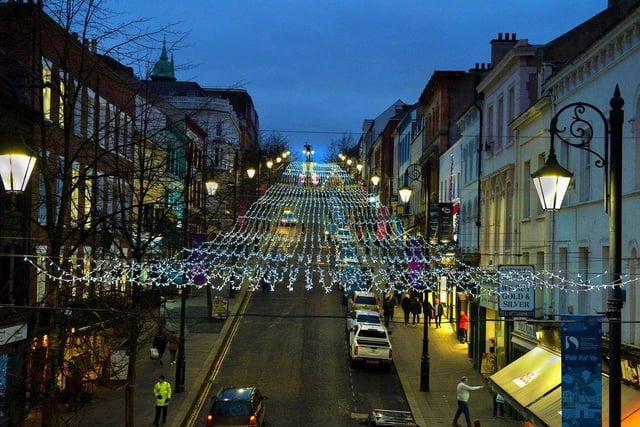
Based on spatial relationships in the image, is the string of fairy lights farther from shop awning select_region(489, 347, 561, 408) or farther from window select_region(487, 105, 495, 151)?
shop awning select_region(489, 347, 561, 408)

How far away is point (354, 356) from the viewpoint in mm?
32656

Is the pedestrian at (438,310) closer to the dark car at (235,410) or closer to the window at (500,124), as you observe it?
the window at (500,124)

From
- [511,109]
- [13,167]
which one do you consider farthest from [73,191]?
[511,109]

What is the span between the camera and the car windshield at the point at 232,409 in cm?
2100

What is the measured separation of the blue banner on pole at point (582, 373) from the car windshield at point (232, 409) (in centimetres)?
964

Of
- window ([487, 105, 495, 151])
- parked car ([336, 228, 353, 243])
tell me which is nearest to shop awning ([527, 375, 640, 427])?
window ([487, 105, 495, 151])

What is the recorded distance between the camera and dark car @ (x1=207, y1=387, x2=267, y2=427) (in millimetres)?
20891

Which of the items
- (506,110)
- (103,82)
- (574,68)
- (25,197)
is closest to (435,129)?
(506,110)

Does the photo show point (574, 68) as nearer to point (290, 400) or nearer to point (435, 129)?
→ point (290, 400)

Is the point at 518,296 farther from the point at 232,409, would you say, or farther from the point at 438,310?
the point at 438,310

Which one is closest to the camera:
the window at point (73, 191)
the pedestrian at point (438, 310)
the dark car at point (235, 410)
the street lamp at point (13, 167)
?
the street lamp at point (13, 167)

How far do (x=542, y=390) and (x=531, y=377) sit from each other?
2116mm

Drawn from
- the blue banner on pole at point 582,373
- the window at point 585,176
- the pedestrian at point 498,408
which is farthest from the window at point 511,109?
the blue banner on pole at point 582,373

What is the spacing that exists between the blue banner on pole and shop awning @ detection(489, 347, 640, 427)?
187cm
